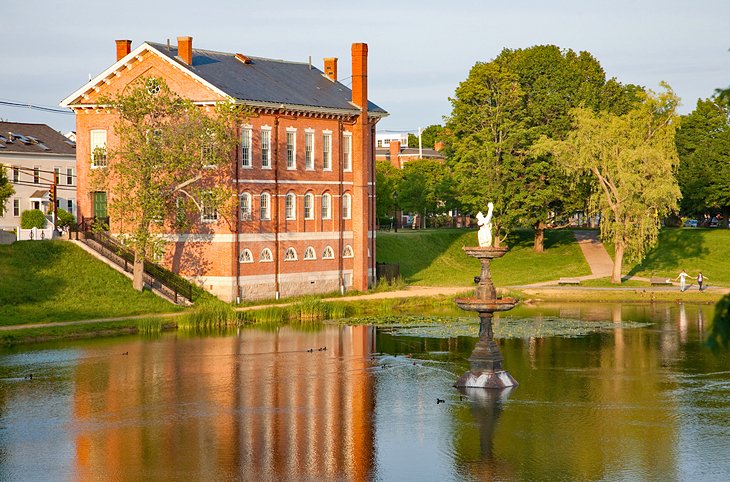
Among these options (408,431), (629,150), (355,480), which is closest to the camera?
(355,480)

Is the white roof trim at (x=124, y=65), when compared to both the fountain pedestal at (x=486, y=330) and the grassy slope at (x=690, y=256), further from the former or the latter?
the grassy slope at (x=690, y=256)

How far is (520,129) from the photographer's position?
83312mm

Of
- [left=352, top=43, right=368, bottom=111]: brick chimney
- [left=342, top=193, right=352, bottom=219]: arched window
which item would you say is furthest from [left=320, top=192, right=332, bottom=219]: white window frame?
[left=352, top=43, right=368, bottom=111]: brick chimney

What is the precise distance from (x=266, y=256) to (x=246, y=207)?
3.06 m

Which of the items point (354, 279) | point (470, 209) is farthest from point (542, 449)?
point (470, 209)

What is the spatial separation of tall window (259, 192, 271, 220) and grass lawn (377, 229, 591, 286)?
1485 centimetres

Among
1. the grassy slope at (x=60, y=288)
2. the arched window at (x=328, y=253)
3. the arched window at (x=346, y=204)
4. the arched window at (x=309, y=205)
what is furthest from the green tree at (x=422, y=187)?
the grassy slope at (x=60, y=288)

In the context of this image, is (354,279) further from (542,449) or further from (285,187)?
(542,449)

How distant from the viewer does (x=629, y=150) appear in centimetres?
7044

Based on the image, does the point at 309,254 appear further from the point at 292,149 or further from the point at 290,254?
the point at 292,149

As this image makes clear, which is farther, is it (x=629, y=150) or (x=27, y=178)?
(x=27, y=178)

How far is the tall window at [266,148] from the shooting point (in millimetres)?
63125

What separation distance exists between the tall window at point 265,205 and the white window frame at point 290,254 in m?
2.36

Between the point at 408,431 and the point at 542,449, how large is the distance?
159 inches
